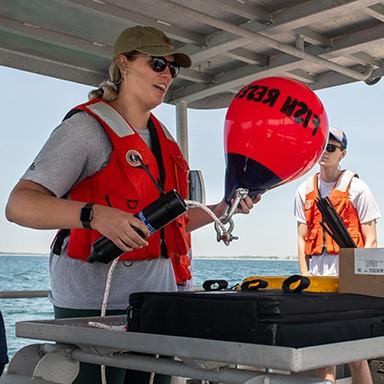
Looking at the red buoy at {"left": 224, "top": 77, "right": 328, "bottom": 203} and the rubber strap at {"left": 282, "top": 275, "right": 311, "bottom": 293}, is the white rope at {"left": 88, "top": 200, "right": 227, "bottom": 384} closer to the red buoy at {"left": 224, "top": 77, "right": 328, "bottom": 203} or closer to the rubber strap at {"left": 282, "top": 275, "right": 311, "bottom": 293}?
the red buoy at {"left": 224, "top": 77, "right": 328, "bottom": 203}

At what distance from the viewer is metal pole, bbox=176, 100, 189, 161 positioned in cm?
381

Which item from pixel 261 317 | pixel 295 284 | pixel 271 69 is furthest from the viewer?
pixel 271 69

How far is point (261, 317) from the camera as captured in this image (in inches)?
46.3

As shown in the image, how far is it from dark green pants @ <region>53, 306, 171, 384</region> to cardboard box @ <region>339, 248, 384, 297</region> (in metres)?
0.54

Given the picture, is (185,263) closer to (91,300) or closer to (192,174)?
(91,300)

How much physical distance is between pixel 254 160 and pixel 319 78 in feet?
7.17

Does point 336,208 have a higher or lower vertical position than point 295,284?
higher

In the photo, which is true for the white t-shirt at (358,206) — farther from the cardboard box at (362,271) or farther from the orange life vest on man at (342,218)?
the cardboard box at (362,271)

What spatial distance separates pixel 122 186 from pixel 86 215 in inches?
10.0

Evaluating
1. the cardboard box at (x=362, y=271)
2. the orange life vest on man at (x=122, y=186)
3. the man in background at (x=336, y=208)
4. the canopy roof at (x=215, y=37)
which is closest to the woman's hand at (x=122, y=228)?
the orange life vest on man at (x=122, y=186)

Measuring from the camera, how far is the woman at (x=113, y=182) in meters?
1.76

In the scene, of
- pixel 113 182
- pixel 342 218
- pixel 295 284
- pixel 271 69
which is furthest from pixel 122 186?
pixel 342 218

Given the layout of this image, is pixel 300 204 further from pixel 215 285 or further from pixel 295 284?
pixel 295 284

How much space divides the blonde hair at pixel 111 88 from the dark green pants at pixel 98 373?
1.93ft
